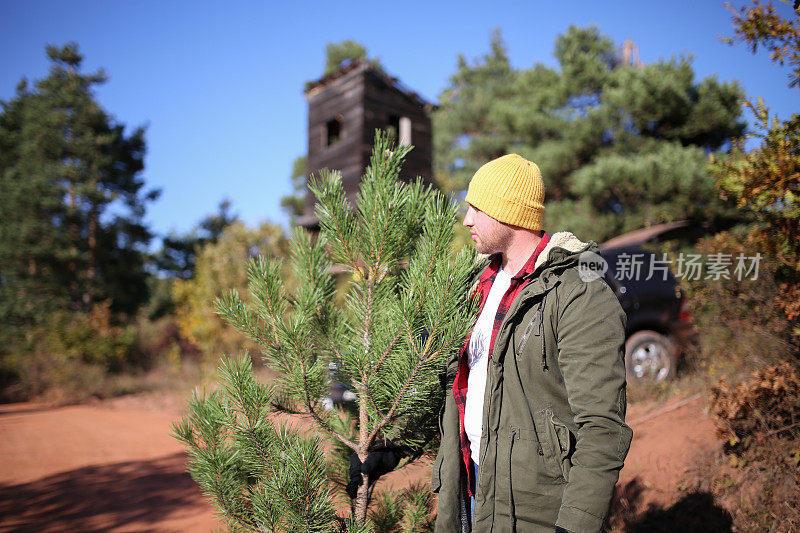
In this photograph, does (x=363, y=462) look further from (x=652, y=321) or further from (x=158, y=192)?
(x=158, y=192)

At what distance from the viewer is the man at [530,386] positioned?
1.54m

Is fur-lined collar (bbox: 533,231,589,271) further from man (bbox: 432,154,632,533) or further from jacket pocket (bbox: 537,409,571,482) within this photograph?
jacket pocket (bbox: 537,409,571,482)

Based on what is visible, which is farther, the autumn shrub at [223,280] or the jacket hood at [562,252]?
the autumn shrub at [223,280]

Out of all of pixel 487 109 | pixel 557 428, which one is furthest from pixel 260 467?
pixel 487 109

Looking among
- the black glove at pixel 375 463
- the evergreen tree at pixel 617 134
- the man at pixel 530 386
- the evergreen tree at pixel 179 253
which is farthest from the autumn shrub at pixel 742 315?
the evergreen tree at pixel 179 253

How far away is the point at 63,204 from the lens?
600 inches

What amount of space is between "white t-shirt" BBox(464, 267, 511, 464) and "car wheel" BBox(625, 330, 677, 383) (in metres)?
5.36

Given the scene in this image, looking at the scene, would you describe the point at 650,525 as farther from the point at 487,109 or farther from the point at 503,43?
the point at 503,43

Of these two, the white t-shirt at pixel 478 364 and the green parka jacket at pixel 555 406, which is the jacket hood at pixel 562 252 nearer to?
the green parka jacket at pixel 555 406

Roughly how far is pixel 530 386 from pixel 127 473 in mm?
6443

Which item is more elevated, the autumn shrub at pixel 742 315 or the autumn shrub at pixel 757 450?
the autumn shrub at pixel 742 315

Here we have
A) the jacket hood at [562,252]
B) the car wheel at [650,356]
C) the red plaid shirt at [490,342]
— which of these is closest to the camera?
the jacket hood at [562,252]

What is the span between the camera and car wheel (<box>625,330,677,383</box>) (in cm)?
656

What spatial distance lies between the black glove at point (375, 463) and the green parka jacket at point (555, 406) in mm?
465
